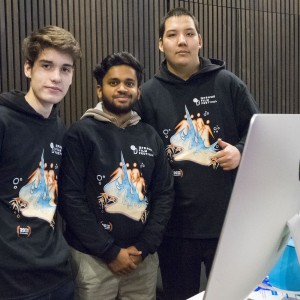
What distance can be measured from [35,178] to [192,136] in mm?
845

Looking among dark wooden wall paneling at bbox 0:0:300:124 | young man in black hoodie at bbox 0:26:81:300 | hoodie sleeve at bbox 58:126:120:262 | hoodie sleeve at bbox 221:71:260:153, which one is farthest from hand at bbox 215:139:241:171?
dark wooden wall paneling at bbox 0:0:300:124

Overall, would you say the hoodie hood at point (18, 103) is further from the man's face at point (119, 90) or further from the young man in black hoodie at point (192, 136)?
the young man in black hoodie at point (192, 136)

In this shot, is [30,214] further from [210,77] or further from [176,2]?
[176,2]

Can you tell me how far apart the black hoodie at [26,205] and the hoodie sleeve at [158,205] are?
1.40 feet

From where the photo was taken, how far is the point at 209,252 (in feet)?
7.31

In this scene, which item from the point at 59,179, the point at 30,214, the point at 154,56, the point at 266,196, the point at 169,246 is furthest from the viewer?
the point at 154,56

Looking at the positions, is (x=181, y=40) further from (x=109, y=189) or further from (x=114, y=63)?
(x=109, y=189)

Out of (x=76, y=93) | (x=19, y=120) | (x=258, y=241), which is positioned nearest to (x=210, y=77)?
(x=19, y=120)

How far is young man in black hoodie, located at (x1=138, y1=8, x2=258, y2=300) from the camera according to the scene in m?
2.22

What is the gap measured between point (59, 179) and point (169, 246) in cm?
70

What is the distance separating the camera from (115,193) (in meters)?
1.99

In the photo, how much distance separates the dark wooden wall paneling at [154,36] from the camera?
12.1ft

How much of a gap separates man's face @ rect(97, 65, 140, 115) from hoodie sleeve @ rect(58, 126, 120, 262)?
0.71 feet

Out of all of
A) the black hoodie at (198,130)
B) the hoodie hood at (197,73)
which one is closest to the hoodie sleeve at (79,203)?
the black hoodie at (198,130)
